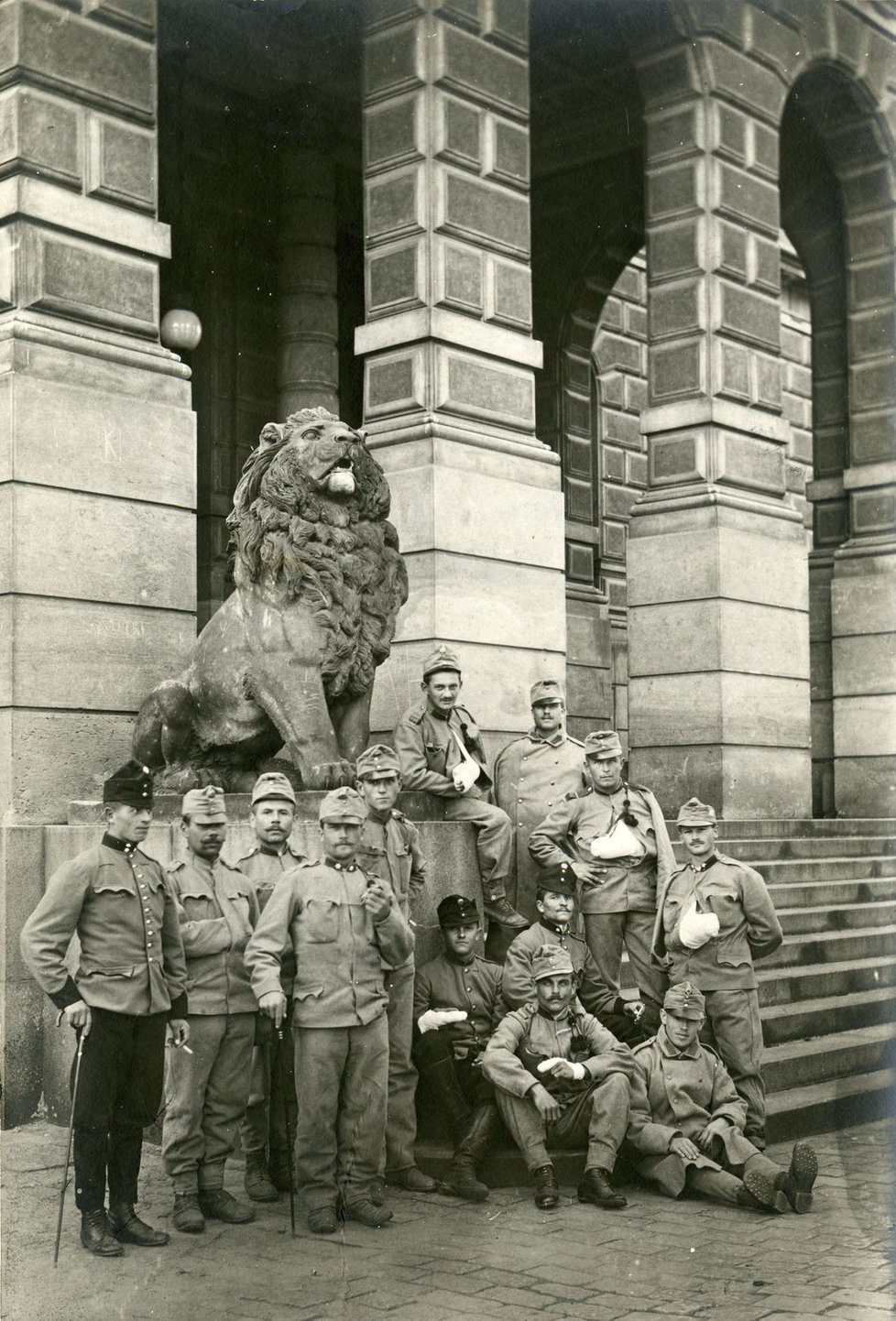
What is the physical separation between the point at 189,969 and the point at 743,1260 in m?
2.64

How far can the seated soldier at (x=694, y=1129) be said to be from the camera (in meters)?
6.88

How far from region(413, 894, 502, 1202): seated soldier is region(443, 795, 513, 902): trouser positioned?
0.90 metres

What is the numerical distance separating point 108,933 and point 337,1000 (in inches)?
41.7

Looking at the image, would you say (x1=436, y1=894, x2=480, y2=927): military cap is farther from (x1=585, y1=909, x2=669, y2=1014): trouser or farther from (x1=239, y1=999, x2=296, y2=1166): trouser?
(x1=585, y1=909, x2=669, y2=1014): trouser

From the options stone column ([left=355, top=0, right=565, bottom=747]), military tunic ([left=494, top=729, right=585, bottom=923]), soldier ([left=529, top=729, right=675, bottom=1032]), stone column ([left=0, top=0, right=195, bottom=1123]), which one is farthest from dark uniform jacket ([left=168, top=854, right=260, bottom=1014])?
stone column ([left=355, top=0, right=565, bottom=747])

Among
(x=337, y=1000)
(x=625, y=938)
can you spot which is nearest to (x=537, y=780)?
(x=625, y=938)

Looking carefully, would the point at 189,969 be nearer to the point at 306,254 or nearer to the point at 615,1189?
the point at 615,1189

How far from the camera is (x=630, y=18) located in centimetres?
1427

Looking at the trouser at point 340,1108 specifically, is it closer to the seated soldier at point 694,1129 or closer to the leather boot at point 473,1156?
the leather boot at point 473,1156

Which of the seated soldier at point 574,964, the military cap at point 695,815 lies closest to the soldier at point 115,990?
the seated soldier at point 574,964

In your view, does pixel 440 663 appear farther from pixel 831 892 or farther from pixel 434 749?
pixel 831 892

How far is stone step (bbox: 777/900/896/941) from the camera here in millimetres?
10945

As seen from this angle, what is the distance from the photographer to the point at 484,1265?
6.07 meters

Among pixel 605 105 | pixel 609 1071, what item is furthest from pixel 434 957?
pixel 605 105
